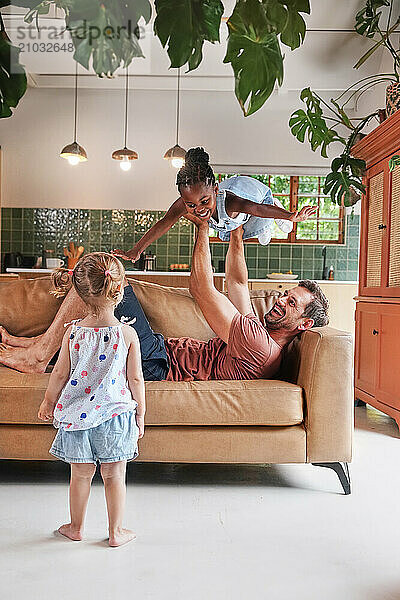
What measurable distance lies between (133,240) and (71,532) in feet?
18.0

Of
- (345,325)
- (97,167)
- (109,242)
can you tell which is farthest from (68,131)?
(345,325)

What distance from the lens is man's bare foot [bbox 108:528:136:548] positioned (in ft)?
6.89

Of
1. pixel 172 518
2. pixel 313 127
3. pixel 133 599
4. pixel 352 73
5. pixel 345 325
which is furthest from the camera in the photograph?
pixel 345 325

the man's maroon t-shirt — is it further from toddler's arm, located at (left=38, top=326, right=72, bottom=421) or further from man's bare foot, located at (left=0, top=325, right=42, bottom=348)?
toddler's arm, located at (left=38, top=326, right=72, bottom=421)

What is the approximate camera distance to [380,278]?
449 centimetres

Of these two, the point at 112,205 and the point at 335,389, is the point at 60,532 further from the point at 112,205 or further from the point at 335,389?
the point at 112,205

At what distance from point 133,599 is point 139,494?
0.94 meters

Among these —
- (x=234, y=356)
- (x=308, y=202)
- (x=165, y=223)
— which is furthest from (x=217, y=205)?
(x=308, y=202)

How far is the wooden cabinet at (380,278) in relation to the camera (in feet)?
13.5

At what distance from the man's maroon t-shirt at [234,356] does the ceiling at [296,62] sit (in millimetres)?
3014

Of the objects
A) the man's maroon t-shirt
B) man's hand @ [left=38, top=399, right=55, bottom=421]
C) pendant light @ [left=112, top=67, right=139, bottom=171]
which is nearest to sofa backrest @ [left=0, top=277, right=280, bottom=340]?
the man's maroon t-shirt

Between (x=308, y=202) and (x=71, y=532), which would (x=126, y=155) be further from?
(x=71, y=532)

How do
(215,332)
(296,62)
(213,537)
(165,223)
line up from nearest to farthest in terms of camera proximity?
(213,537) < (165,223) < (215,332) < (296,62)

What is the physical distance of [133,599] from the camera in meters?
1.74
